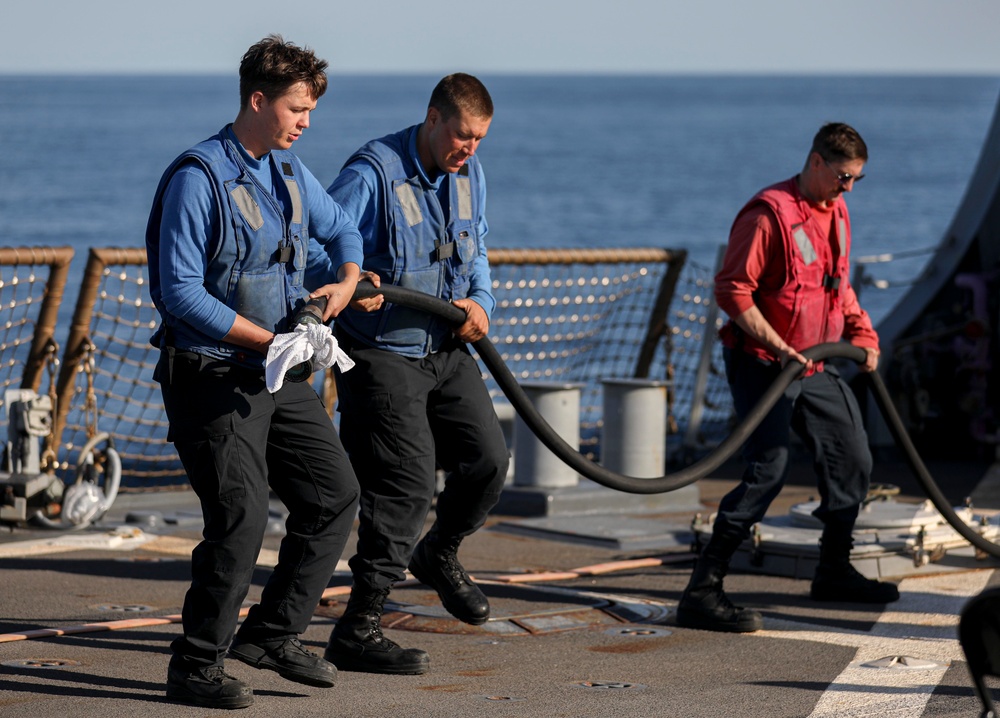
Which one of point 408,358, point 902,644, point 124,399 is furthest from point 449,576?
point 124,399

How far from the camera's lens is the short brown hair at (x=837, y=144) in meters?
6.27

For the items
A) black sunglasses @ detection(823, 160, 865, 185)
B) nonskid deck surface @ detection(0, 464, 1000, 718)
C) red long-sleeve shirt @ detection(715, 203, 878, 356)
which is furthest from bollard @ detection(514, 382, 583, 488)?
black sunglasses @ detection(823, 160, 865, 185)

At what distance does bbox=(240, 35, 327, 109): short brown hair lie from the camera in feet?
15.5

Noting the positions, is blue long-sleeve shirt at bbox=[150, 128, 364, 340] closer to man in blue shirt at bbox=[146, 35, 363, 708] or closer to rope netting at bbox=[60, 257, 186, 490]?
man in blue shirt at bbox=[146, 35, 363, 708]

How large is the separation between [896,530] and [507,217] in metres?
49.5

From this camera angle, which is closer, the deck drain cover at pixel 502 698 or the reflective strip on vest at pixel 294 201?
the reflective strip on vest at pixel 294 201

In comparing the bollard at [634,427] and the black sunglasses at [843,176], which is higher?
the black sunglasses at [843,176]

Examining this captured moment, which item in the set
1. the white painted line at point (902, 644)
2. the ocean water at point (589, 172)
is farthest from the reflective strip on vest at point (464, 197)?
the ocean water at point (589, 172)

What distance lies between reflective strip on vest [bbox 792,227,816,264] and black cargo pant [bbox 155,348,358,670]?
219 centimetres

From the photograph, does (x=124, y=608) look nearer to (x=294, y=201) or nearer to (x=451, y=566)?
(x=451, y=566)

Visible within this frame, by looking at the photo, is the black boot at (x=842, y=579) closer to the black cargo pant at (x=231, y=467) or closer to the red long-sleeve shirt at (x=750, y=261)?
the red long-sleeve shirt at (x=750, y=261)

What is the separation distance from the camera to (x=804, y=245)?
6.37m

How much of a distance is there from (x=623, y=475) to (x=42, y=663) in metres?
2.17

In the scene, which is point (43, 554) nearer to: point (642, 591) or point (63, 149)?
point (642, 591)
